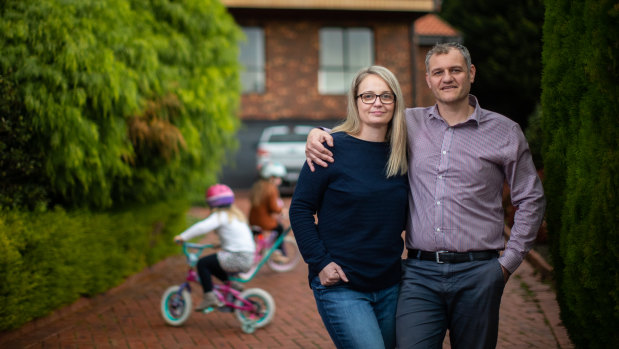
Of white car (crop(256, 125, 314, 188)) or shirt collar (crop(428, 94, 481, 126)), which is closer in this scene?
shirt collar (crop(428, 94, 481, 126))

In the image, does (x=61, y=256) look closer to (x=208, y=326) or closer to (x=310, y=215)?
(x=208, y=326)

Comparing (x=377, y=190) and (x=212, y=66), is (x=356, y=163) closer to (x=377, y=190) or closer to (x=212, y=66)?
(x=377, y=190)

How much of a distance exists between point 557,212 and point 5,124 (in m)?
4.75

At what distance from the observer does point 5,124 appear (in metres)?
6.23

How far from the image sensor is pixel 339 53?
25.1m

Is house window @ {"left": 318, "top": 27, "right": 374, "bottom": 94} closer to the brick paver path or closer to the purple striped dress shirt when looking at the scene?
the brick paver path

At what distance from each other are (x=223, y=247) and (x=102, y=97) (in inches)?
75.4

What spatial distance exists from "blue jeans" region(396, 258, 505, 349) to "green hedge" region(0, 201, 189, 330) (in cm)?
381

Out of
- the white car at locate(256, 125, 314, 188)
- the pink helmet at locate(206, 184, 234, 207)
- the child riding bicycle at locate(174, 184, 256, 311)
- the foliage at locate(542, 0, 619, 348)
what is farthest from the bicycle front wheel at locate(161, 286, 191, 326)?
the white car at locate(256, 125, 314, 188)

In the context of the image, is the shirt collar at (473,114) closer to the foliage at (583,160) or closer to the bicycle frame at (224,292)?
the foliage at (583,160)

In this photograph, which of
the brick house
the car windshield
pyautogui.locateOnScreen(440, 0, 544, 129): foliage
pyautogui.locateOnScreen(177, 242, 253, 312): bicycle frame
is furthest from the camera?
the brick house

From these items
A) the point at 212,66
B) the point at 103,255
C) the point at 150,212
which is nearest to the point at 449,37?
the point at 212,66

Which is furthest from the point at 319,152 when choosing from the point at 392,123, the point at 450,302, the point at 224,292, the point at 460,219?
the point at 224,292

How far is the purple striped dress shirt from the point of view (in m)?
3.28
